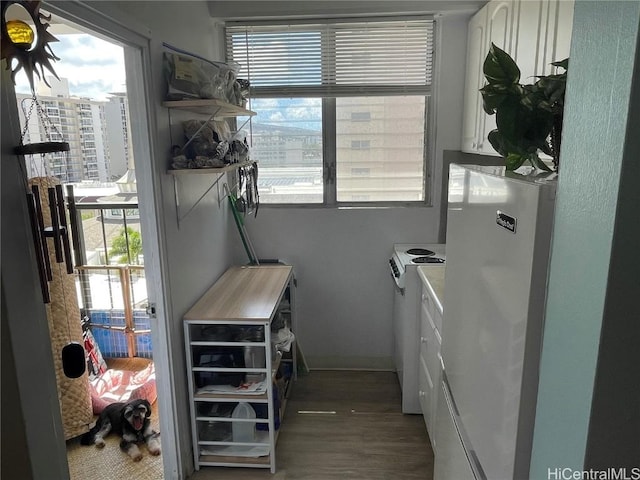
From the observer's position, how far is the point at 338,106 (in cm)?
289

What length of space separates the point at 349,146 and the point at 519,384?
226cm

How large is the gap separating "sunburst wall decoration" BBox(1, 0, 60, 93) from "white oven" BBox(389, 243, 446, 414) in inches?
75.1

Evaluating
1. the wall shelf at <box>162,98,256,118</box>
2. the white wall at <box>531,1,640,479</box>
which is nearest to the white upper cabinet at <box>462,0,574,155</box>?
the white wall at <box>531,1,640,479</box>

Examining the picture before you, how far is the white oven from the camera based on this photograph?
2.45 metres

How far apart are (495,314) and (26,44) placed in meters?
1.26

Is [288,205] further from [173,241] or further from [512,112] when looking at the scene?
[512,112]

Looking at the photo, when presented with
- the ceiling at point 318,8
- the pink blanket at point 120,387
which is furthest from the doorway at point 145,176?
the ceiling at point 318,8

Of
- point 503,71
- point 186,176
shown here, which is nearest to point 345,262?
point 186,176

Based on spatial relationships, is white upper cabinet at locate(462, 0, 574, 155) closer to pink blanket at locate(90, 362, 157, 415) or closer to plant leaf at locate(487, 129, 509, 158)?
plant leaf at locate(487, 129, 509, 158)

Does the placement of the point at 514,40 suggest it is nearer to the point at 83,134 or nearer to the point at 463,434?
the point at 463,434

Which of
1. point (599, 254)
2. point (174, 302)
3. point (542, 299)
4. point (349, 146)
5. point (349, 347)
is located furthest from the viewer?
point (349, 347)

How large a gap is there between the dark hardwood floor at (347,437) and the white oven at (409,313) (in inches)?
6.8

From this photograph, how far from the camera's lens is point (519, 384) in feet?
2.93

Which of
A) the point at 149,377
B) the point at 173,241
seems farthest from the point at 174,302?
the point at 149,377
